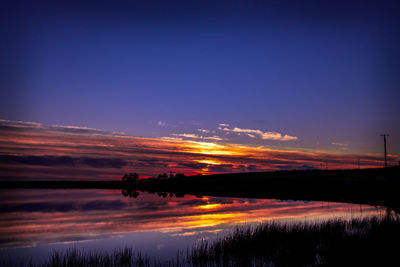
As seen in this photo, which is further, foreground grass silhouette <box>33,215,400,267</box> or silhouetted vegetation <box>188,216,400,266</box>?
silhouetted vegetation <box>188,216,400,266</box>

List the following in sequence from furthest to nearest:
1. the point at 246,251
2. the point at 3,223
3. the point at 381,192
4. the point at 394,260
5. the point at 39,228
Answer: the point at 381,192 < the point at 3,223 < the point at 39,228 < the point at 246,251 < the point at 394,260

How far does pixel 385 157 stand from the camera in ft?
310

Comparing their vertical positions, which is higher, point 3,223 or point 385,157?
point 385,157

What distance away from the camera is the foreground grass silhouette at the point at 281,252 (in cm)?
1595

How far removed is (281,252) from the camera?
59.9 ft

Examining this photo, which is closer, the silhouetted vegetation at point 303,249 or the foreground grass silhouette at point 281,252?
the foreground grass silhouette at point 281,252

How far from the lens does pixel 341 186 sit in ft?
305

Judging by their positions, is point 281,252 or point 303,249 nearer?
point 281,252

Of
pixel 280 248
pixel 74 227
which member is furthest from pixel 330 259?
pixel 74 227

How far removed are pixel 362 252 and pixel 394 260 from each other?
1.74 metres

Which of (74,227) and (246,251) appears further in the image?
(74,227)

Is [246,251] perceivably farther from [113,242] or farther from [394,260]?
[113,242]

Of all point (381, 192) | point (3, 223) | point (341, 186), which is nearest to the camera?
point (3, 223)

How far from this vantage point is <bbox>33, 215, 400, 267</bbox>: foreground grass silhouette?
1595cm
